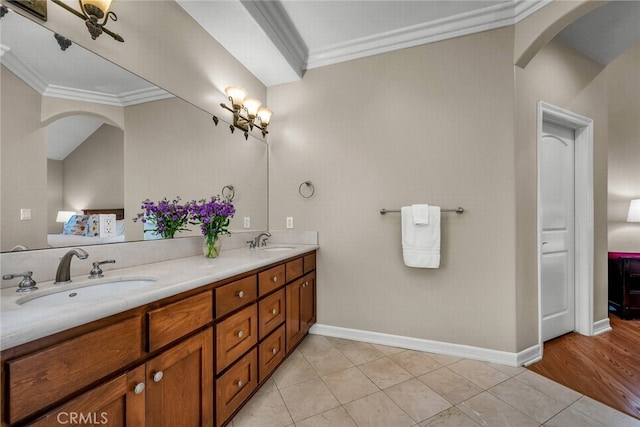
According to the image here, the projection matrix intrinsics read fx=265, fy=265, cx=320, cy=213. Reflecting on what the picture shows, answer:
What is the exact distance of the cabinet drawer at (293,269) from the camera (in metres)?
1.95

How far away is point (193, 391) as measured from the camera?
109 cm

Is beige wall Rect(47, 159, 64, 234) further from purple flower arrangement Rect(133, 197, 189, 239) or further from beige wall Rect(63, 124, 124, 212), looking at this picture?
purple flower arrangement Rect(133, 197, 189, 239)

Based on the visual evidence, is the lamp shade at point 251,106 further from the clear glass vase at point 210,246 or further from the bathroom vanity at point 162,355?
the bathroom vanity at point 162,355

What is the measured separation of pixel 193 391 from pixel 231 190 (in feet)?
4.81

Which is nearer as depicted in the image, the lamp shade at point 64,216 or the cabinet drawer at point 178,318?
the cabinet drawer at point 178,318

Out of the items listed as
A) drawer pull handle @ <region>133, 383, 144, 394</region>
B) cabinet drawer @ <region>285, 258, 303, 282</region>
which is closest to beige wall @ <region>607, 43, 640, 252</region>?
cabinet drawer @ <region>285, 258, 303, 282</region>

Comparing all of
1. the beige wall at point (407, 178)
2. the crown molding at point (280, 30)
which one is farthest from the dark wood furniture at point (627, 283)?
the crown molding at point (280, 30)

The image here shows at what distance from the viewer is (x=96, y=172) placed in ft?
4.22

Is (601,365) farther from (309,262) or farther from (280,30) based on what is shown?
(280,30)

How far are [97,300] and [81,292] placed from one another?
1.18 feet

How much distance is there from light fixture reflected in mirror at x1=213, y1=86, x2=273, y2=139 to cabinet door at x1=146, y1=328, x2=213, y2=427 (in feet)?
5.31

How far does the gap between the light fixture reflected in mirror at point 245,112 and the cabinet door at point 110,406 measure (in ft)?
5.74

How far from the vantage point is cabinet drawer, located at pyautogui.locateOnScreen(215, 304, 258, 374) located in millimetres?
1240

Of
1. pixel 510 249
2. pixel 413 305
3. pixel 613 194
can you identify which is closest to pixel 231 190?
pixel 413 305
